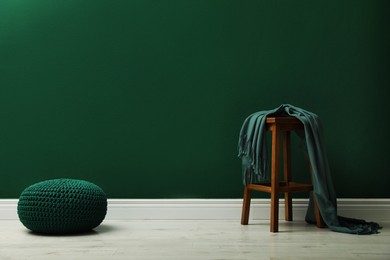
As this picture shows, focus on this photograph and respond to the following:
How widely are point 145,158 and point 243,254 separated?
128 centimetres

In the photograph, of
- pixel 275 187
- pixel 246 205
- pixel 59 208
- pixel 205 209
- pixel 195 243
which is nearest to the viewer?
pixel 195 243

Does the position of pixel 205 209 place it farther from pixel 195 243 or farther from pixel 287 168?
pixel 195 243

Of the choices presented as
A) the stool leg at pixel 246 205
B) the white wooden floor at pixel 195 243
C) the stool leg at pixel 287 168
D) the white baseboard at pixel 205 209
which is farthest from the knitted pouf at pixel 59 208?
the stool leg at pixel 287 168

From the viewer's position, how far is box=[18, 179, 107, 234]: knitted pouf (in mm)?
2816

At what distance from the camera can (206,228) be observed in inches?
121

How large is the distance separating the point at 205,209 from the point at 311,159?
0.75m

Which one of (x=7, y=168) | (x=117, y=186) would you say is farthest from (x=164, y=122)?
(x=7, y=168)

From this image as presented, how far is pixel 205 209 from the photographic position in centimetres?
342

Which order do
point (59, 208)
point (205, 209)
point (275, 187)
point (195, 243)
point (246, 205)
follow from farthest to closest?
point (205, 209) → point (246, 205) → point (275, 187) → point (59, 208) → point (195, 243)

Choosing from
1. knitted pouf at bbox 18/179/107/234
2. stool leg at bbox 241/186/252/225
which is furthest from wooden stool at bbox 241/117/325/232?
knitted pouf at bbox 18/179/107/234

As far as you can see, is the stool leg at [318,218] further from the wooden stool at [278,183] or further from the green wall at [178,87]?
the green wall at [178,87]

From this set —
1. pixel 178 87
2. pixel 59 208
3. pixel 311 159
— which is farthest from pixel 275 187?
pixel 59 208

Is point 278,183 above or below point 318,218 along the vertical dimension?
above

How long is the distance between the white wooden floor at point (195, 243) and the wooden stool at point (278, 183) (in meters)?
0.08
